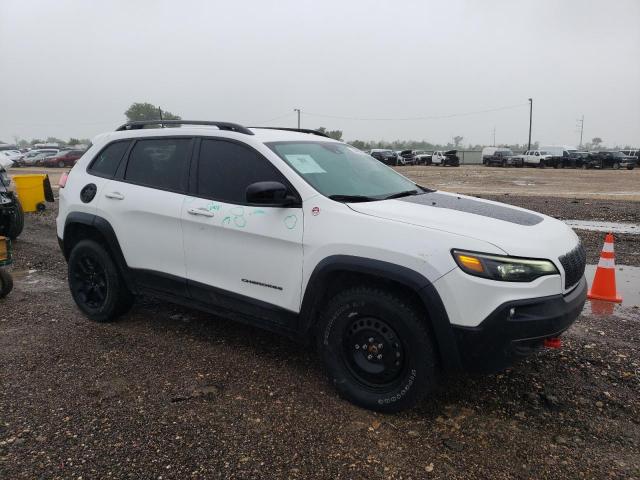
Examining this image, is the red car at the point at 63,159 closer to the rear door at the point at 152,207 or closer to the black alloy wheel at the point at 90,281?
the black alloy wheel at the point at 90,281

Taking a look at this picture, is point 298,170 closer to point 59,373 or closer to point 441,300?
point 441,300

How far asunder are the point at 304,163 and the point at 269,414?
5.58 feet

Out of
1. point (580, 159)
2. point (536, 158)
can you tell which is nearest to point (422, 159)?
point (536, 158)

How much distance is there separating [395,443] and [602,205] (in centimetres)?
1262

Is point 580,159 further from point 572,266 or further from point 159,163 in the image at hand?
point 159,163

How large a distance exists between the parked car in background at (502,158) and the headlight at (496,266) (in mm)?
45714

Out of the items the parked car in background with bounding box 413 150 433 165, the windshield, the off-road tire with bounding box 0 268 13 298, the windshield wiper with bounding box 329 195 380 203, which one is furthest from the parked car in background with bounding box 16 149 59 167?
the windshield wiper with bounding box 329 195 380 203

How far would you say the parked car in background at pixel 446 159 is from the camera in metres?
47.2

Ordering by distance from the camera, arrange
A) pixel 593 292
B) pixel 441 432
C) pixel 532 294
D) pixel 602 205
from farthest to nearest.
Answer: pixel 602 205 → pixel 593 292 → pixel 441 432 → pixel 532 294

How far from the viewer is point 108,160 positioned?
465 cm

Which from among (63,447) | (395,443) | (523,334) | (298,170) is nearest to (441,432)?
(395,443)

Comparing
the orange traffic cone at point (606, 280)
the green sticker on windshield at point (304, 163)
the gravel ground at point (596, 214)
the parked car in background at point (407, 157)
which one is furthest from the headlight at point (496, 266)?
the parked car in background at point (407, 157)

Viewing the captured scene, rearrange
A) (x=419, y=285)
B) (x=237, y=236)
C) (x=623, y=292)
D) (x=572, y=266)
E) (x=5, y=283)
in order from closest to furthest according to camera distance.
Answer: (x=419, y=285) < (x=572, y=266) < (x=237, y=236) < (x=5, y=283) < (x=623, y=292)

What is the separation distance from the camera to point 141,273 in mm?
4309
